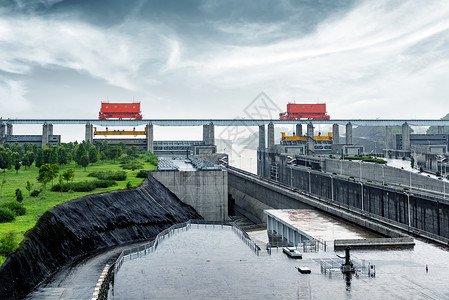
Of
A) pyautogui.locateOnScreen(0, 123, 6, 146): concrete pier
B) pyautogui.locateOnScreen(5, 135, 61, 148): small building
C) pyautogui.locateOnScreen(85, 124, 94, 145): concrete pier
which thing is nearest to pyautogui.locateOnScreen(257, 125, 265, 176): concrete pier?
pyautogui.locateOnScreen(85, 124, 94, 145): concrete pier

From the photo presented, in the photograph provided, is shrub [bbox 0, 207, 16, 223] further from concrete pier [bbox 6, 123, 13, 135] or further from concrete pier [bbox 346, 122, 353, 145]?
concrete pier [bbox 346, 122, 353, 145]

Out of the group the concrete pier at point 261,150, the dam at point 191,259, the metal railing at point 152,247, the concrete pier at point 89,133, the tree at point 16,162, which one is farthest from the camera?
the concrete pier at point 261,150

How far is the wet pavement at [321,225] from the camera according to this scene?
36031 millimetres

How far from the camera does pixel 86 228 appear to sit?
4212 cm

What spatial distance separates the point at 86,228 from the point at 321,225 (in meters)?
26.4

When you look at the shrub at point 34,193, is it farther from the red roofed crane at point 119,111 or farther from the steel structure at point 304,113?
the steel structure at point 304,113

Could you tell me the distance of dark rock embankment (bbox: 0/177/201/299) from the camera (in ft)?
93.3

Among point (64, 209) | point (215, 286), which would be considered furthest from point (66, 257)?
point (215, 286)

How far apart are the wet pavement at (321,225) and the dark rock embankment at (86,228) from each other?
18516 mm

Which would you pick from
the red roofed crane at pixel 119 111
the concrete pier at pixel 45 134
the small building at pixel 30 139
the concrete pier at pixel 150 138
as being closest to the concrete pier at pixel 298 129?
the concrete pier at pixel 150 138

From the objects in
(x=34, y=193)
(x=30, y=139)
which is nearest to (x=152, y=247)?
(x=34, y=193)

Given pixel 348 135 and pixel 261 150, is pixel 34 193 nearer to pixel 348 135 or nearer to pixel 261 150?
pixel 261 150

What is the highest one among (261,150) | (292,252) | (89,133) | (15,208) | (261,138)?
(89,133)

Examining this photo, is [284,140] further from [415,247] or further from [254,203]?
[415,247]
